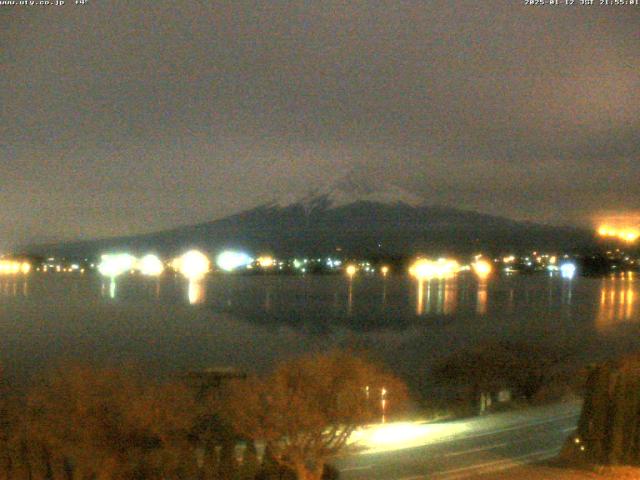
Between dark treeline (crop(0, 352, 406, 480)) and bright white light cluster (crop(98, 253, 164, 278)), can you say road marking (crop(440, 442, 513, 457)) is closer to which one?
dark treeline (crop(0, 352, 406, 480))

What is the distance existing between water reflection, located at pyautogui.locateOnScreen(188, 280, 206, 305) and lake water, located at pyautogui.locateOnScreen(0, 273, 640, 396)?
5.8 inches

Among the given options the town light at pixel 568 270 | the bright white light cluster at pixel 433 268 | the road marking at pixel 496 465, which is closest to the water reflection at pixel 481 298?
the town light at pixel 568 270

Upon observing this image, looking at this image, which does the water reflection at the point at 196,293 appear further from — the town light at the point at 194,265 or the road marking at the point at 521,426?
the road marking at the point at 521,426

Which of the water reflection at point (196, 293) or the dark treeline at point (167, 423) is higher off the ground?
the dark treeline at point (167, 423)

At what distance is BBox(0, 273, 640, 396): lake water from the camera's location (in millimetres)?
32656

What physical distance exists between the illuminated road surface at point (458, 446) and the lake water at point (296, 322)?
18.1ft

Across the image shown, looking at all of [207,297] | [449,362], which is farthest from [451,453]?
[207,297]

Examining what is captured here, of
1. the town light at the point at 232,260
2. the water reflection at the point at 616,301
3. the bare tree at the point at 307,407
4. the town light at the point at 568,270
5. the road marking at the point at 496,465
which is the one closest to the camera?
the bare tree at the point at 307,407

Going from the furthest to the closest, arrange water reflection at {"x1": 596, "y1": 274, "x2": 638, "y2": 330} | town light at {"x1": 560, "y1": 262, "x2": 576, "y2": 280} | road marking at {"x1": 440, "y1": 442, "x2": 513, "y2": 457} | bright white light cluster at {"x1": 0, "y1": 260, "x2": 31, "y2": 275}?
bright white light cluster at {"x1": 0, "y1": 260, "x2": 31, "y2": 275}
town light at {"x1": 560, "y1": 262, "x2": 576, "y2": 280}
water reflection at {"x1": 596, "y1": 274, "x2": 638, "y2": 330}
road marking at {"x1": 440, "y1": 442, "x2": 513, "y2": 457}

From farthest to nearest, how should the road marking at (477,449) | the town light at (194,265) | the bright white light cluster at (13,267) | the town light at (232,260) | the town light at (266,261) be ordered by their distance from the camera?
1. the town light at (194,265)
2. the town light at (266,261)
3. the town light at (232,260)
4. the bright white light cluster at (13,267)
5. the road marking at (477,449)

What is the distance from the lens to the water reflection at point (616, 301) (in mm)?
45719

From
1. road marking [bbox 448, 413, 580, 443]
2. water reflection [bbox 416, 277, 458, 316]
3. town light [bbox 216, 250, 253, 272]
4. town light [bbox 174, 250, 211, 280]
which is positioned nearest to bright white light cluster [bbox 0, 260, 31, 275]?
town light [bbox 174, 250, 211, 280]

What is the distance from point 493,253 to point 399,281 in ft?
36.0

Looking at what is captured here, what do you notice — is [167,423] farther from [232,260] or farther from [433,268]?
[232,260]
